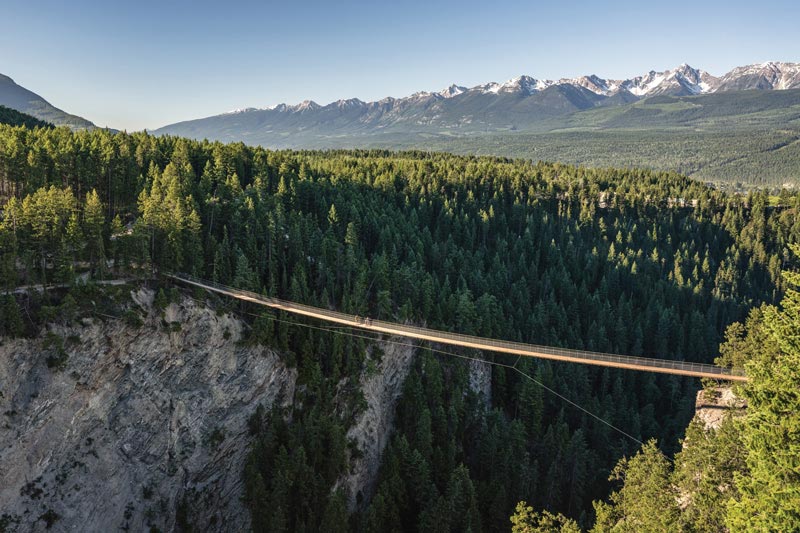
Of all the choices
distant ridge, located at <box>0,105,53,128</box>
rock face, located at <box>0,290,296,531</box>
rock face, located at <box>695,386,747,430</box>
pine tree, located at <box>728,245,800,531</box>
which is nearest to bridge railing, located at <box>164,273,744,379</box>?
rock face, located at <box>695,386,747,430</box>

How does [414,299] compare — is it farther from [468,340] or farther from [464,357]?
[468,340]

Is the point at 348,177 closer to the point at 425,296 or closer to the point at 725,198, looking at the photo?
the point at 425,296

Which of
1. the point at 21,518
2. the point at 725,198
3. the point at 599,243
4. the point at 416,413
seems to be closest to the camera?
the point at 21,518

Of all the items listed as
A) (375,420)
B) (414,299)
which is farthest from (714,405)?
(414,299)

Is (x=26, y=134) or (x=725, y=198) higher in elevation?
(x=26, y=134)

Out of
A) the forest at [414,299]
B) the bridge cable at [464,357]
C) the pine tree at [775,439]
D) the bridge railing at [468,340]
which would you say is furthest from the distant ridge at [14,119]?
the pine tree at [775,439]

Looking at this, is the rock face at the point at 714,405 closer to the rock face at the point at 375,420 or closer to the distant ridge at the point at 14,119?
the rock face at the point at 375,420

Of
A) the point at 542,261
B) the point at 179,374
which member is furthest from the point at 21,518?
the point at 542,261
